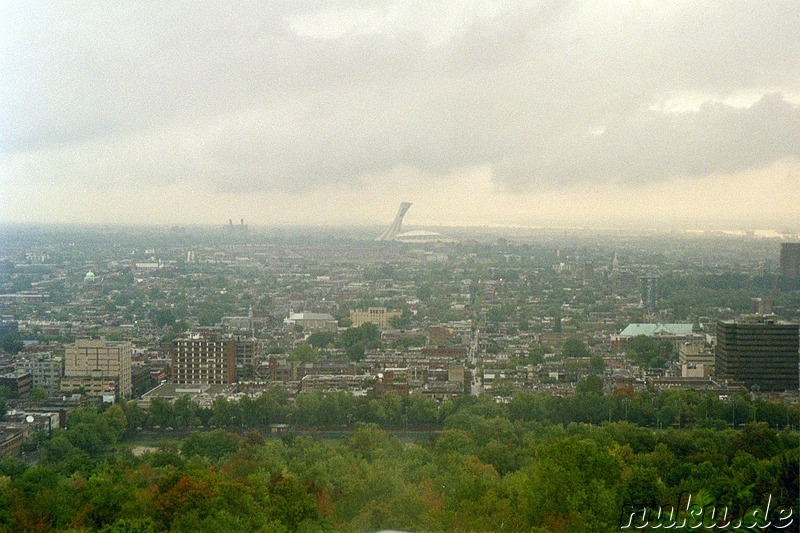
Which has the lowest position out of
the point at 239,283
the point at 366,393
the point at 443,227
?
the point at 366,393

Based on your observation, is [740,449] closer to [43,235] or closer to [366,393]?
[366,393]

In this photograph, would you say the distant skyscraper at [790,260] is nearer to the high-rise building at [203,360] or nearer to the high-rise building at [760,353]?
the high-rise building at [760,353]

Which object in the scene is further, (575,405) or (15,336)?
(15,336)

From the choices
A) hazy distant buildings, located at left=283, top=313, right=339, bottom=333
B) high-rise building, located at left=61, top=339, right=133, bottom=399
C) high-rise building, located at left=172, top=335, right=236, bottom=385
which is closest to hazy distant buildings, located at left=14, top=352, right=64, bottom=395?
high-rise building, located at left=61, top=339, right=133, bottom=399

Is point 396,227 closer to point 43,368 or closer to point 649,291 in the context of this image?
point 649,291

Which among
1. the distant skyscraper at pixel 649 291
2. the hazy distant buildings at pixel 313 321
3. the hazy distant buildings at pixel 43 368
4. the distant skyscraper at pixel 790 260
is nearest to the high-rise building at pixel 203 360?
the hazy distant buildings at pixel 43 368

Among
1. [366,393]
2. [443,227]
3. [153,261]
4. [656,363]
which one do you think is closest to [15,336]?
[153,261]

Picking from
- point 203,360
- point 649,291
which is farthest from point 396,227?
point 649,291
